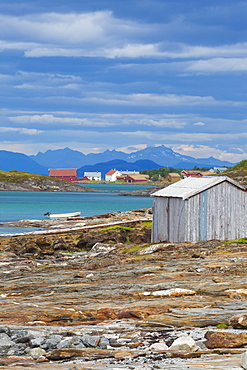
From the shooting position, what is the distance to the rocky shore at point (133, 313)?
8.20 meters

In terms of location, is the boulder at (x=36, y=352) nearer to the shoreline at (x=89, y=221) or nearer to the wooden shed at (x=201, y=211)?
the wooden shed at (x=201, y=211)

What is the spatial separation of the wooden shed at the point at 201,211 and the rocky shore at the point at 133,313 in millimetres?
3741

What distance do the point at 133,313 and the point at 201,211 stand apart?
18.4m

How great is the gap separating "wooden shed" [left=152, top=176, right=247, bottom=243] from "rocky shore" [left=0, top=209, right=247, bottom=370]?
374 cm

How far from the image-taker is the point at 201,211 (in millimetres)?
29438

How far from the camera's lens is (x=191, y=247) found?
85.5 feet

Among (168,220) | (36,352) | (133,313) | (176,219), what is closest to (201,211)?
(176,219)

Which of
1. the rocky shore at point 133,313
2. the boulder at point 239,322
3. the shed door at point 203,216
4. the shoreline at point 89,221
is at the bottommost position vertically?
the shoreline at point 89,221

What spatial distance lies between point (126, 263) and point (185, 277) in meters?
6.87

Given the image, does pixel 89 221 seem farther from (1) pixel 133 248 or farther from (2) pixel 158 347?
(2) pixel 158 347

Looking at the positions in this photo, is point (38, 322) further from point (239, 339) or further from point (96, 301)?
point (239, 339)

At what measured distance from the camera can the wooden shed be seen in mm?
29109

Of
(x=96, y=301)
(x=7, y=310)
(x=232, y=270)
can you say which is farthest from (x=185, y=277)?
(x=7, y=310)

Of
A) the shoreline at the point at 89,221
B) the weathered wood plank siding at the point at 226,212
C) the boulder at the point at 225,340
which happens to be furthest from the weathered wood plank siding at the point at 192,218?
the boulder at the point at 225,340
